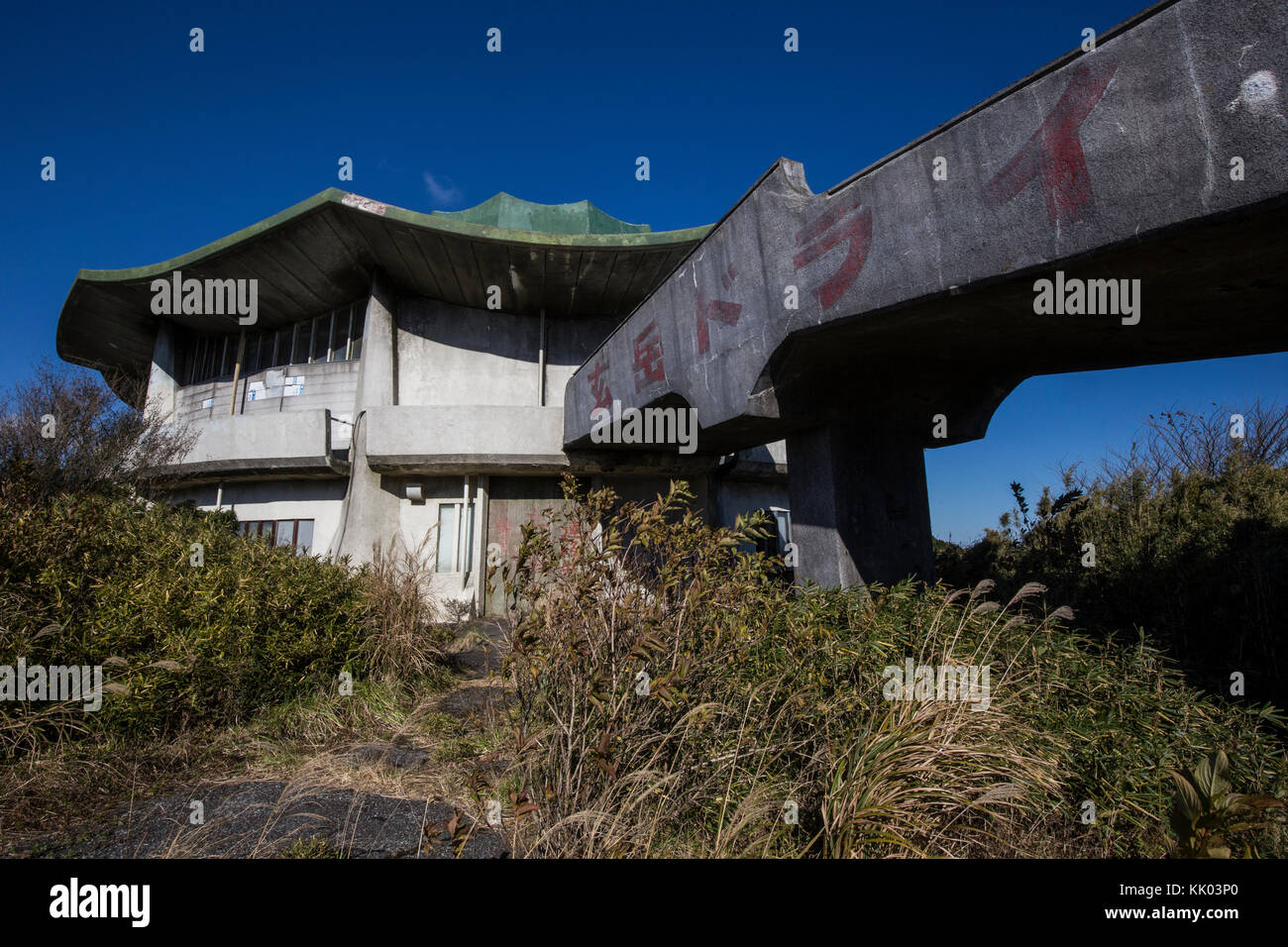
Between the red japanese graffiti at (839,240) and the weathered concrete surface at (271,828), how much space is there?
4621mm

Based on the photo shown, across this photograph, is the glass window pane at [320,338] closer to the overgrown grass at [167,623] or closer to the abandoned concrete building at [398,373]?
the abandoned concrete building at [398,373]

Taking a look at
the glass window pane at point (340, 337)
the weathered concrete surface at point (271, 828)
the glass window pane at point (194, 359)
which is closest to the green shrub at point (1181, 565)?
the weathered concrete surface at point (271, 828)

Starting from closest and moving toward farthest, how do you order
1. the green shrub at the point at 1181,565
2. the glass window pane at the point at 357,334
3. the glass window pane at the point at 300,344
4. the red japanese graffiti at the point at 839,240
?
the red japanese graffiti at the point at 839,240
the green shrub at the point at 1181,565
the glass window pane at the point at 357,334
the glass window pane at the point at 300,344

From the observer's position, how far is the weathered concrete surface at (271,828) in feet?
10.6

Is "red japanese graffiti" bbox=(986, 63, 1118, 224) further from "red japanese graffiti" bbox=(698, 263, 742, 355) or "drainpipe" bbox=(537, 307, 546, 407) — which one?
"drainpipe" bbox=(537, 307, 546, 407)

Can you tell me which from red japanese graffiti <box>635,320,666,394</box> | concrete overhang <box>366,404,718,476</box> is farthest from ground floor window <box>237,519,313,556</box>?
red japanese graffiti <box>635,320,666,394</box>

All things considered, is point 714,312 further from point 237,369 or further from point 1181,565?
point 237,369

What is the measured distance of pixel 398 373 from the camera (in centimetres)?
1363

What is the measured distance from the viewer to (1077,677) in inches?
167

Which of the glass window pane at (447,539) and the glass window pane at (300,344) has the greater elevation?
the glass window pane at (300,344)

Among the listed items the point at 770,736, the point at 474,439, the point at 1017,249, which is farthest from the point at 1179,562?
the point at 474,439

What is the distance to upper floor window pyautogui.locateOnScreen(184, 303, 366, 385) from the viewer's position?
1434 cm

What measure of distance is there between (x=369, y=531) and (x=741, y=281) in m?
9.44
